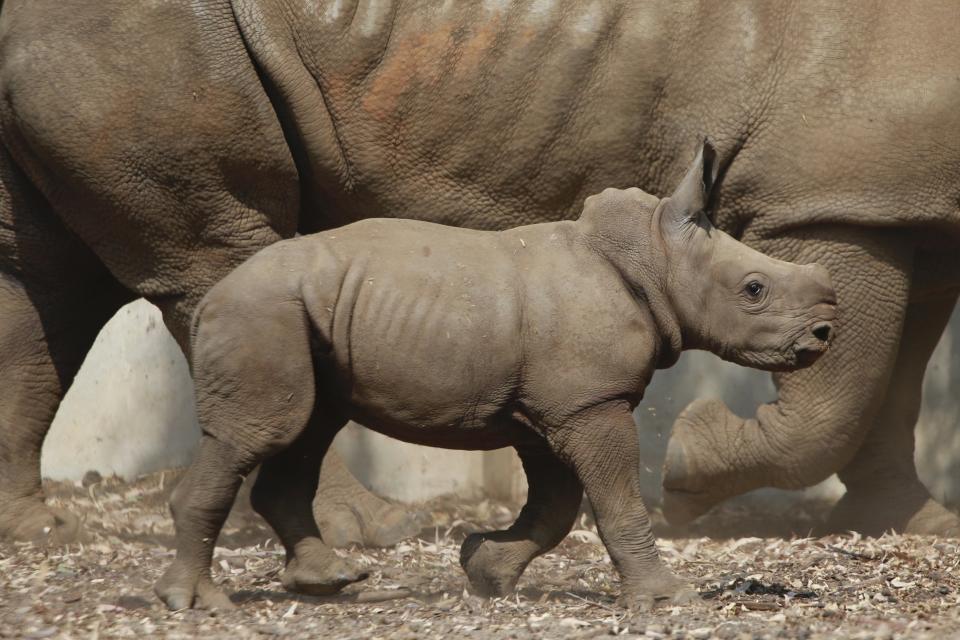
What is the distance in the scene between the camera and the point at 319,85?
5812 millimetres

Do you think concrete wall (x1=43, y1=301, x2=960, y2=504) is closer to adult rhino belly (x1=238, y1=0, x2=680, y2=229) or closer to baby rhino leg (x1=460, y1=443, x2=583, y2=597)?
adult rhino belly (x1=238, y1=0, x2=680, y2=229)

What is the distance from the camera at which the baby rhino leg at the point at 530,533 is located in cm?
482

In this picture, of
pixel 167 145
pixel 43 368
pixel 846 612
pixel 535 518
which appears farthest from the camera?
pixel 43 368

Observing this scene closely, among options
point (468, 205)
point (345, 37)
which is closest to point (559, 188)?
point (468, 205)

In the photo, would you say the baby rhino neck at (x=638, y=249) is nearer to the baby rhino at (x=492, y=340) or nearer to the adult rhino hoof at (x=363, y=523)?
the baby rhino at (x=492, y=340)

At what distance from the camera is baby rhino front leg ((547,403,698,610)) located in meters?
4.57

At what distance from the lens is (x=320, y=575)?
4.79 m

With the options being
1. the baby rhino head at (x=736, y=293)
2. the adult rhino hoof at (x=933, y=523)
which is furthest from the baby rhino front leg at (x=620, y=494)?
the adult rhino hoof at (x=933, y=523)

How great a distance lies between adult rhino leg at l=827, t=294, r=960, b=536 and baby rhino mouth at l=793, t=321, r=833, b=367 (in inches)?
87.3

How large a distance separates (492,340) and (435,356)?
16 cm

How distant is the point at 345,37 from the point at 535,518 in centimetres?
187

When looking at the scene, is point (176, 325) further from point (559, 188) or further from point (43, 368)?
point (559, 188)

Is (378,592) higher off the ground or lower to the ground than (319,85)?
lower

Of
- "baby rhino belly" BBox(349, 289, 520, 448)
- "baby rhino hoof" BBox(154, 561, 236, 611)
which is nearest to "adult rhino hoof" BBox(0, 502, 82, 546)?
"baby rhino hoof" BBox(154, 561, 236, 611)
